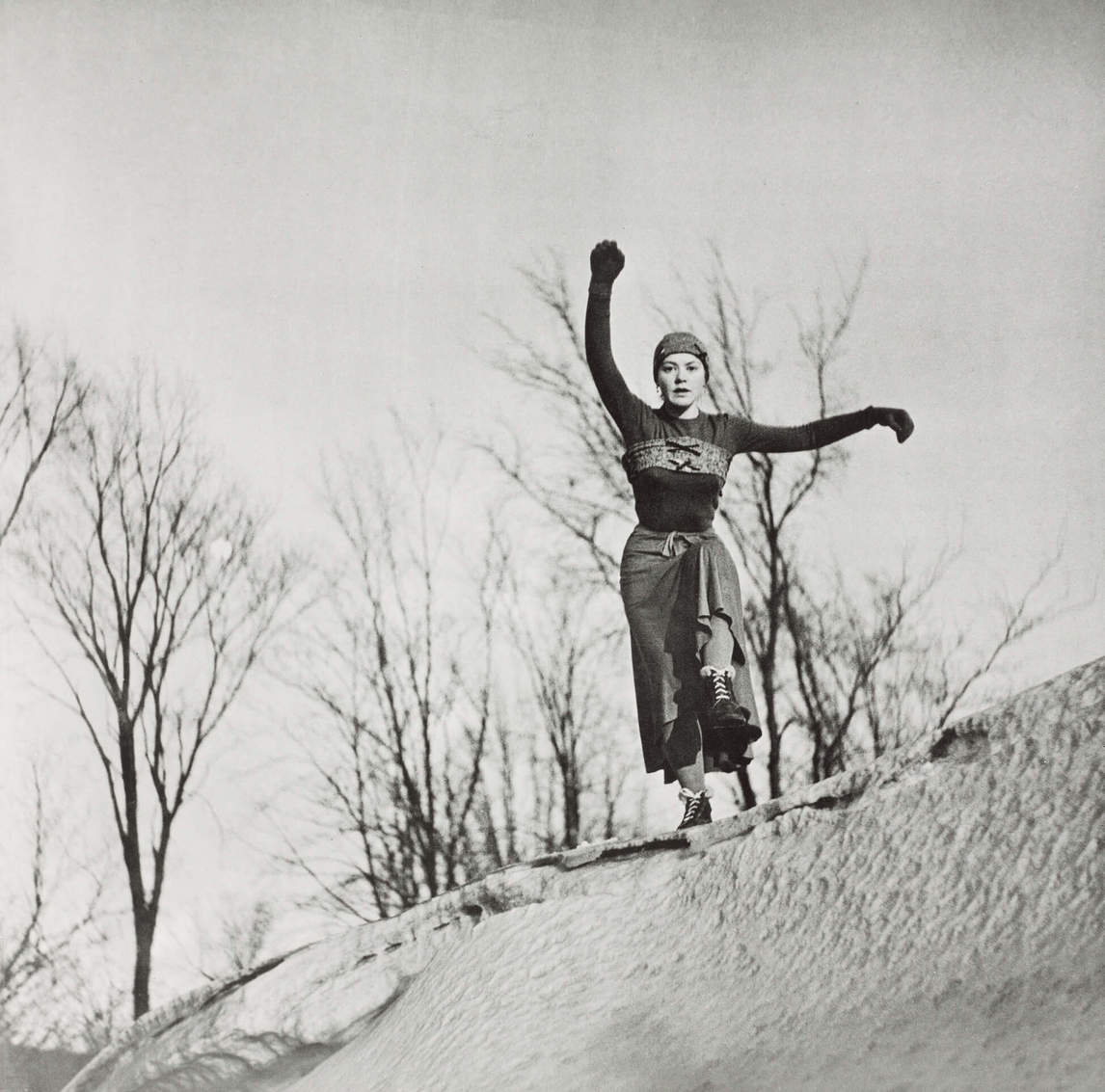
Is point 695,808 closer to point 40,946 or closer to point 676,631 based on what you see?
point 676,631

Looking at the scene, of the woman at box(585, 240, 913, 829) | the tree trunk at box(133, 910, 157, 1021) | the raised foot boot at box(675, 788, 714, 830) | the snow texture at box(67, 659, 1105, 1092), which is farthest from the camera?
the tree trunk at box(133, 910, 157, 1021)

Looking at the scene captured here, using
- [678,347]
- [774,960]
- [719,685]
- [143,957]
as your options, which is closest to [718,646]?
[719,685]

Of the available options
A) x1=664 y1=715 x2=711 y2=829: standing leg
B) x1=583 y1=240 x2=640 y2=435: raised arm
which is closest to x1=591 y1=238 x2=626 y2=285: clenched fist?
x1=583 y1=240 x2=640 y2=435: raised arm

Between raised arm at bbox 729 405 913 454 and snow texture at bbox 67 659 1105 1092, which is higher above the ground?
raised arm at bbox 729 405 913 454

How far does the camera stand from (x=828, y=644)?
4.68 m

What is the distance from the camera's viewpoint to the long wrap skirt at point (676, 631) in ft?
11.9

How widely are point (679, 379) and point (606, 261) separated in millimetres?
400

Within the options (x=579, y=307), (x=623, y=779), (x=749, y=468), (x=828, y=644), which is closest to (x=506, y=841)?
(x=623, y=779)

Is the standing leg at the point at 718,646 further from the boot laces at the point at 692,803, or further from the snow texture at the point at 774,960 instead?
the snow texture at the point at 774,960

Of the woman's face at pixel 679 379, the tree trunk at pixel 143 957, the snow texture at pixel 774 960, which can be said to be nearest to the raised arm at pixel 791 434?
the woman's face at pixel 679 379

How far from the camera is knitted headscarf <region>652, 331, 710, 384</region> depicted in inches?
155

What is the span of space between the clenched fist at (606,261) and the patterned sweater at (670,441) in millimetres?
31

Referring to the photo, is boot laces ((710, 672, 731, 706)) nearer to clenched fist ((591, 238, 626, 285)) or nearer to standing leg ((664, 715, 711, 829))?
standing leg ((664, 715, 711, 829))

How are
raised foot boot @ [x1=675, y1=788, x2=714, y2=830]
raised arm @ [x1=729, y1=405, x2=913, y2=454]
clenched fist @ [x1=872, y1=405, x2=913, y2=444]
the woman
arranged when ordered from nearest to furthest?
raised foot boot @ [x1=675, y1=788, x2=714, y2=830] < the woman < clenched fist @ [x1=872, y1=405, x2=913, y2=444] < raised arm @ [x1=729, y1=405, x2=913, y2=454]
